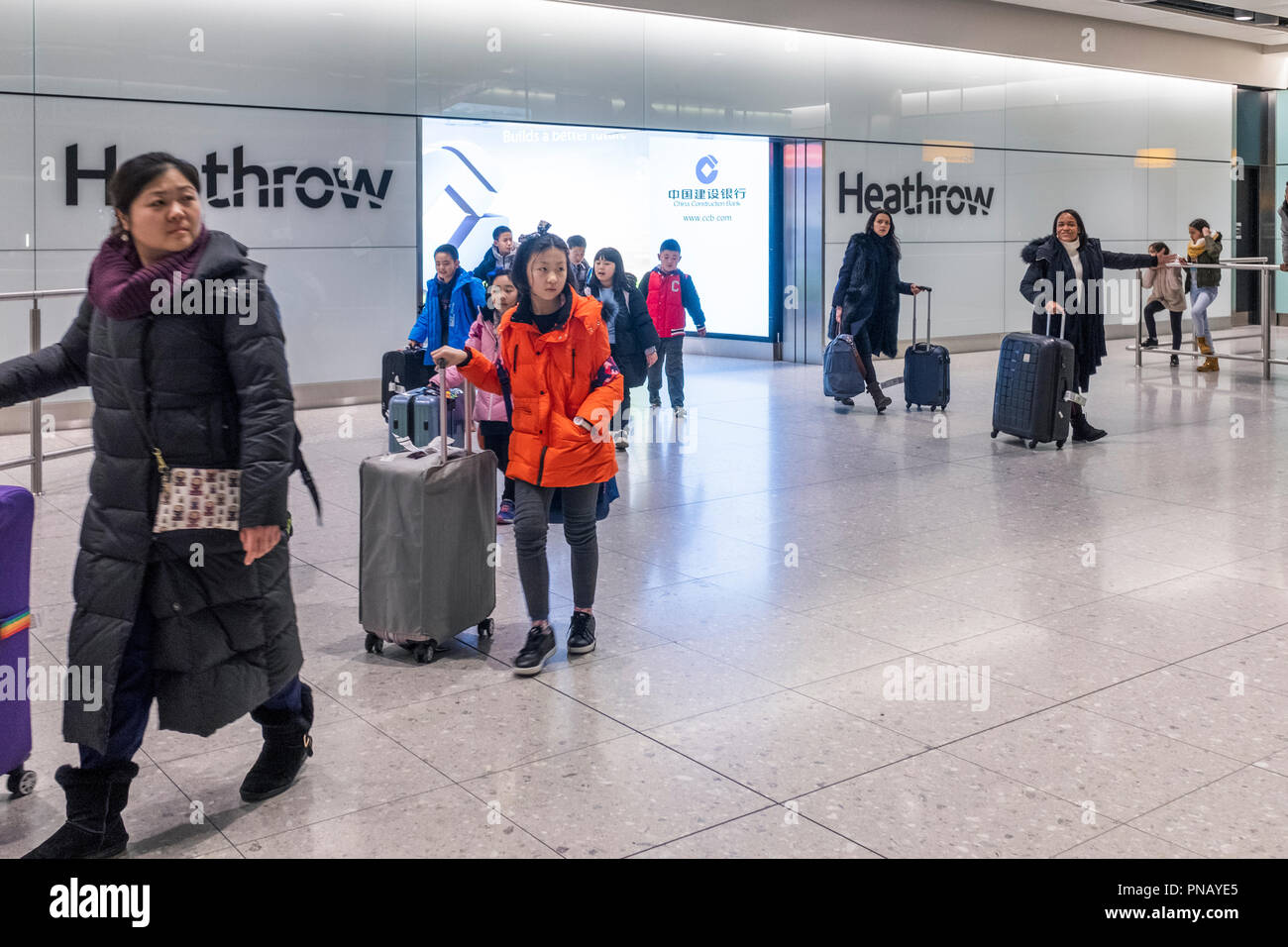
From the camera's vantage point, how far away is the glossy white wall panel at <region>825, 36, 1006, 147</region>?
16703 millimetres

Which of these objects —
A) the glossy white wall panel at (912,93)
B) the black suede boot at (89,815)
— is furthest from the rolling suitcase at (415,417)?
→ the glossy white wall panel at (912,93)

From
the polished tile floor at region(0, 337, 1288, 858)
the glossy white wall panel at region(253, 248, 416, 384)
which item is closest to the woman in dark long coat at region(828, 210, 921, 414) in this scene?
the polished tile floor at region(0, 337, 1288, 858)

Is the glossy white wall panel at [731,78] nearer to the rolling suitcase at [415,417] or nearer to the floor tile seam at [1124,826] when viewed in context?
the rolling suitcase at [415,417]

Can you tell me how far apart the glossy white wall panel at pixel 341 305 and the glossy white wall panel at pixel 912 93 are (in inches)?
261

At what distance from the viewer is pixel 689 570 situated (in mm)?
6500

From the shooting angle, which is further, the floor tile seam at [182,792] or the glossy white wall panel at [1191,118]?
the glossy white wall panel at [1191,118]

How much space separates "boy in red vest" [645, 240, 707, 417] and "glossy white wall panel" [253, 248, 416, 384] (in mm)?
2569

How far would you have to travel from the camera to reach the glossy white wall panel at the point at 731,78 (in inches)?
587

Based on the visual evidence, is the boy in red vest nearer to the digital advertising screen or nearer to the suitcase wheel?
the digital advertising screen

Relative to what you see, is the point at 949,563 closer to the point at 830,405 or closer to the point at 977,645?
the point at 977,645

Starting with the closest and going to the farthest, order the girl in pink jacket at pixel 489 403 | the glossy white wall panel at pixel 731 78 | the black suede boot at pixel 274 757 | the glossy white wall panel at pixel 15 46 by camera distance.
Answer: the black suede boot at pixel 274 757 < the girl in pink jacket at pixel 489 403 < the glossy white wall panel at pixel 15 46 < the glossy white wall panel at pixel 731 78

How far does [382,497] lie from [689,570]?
201 centimetres

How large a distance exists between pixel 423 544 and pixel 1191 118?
20.8 metres

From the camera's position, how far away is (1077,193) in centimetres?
A: 1992
